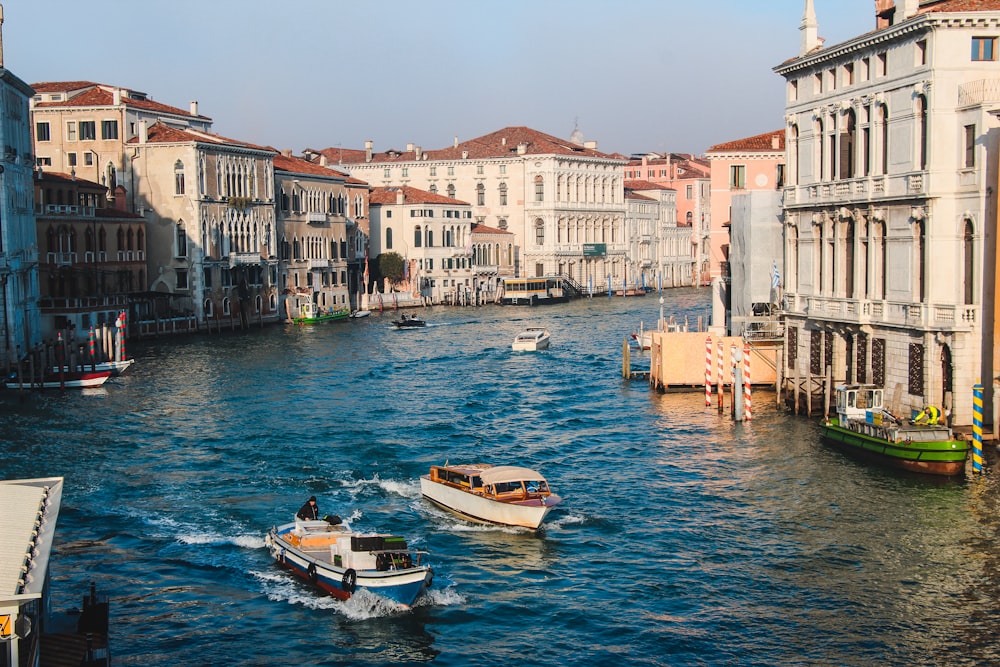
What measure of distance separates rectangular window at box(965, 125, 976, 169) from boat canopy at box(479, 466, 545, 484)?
11.1 metres

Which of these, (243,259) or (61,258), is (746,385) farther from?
(243,259)

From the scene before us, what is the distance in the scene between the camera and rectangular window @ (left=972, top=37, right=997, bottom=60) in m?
24.8

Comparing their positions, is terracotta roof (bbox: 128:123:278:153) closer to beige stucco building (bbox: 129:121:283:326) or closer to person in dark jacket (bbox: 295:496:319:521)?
beige stucco building (bbox: 129:121:283:326)

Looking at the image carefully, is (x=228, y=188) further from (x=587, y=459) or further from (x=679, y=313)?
(x=587, y=459)

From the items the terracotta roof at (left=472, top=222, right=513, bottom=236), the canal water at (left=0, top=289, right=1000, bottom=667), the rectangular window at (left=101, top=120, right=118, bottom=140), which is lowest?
the canal water at (left=0, top=289, right=1000, bottom=667)

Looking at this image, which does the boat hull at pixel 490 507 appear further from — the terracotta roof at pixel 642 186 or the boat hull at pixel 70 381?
the terracotta roof at pixel 642 186

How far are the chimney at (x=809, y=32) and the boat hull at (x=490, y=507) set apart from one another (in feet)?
54.1

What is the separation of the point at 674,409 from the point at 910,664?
1826cm

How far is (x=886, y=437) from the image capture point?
23.7 meters

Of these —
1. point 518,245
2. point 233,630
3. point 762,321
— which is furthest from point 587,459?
point 518,245

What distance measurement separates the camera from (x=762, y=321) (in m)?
34.2

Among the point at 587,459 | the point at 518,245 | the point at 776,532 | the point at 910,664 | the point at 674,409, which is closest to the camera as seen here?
the point at 910,664

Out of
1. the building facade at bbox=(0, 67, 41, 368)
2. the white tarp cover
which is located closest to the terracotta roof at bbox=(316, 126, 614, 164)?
the building facade at bbox=(0, 67, 41, 368)

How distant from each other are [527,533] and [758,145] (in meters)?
28.2
